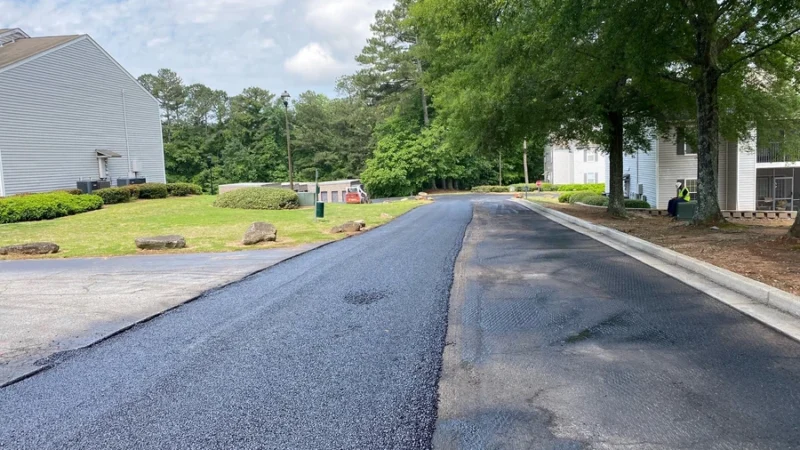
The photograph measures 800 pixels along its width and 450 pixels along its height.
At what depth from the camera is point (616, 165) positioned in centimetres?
1859

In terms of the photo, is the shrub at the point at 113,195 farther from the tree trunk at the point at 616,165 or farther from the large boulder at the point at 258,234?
the tree trunk at the point at 616,165

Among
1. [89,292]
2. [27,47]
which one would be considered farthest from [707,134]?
[27,47]

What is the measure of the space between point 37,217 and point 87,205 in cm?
233

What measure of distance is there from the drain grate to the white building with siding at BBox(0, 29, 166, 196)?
2371 cm

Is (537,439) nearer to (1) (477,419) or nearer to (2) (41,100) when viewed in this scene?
(1) (477,419)

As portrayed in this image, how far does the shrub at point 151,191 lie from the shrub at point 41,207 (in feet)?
15.9

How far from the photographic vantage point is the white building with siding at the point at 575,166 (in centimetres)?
5209

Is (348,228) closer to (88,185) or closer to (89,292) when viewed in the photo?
(89,292)

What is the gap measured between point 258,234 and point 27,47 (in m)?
24.7

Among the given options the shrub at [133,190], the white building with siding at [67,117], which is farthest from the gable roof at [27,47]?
the shrub at [133,190]

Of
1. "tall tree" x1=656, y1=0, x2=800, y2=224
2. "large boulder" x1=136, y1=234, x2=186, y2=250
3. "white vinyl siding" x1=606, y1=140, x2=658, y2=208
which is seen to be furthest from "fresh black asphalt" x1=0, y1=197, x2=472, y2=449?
"white vinyl siding" x1=606, y1=140, x2=658, y2=208

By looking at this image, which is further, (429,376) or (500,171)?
(500,171)

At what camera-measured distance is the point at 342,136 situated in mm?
62781

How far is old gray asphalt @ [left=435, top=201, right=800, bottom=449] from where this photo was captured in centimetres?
290
